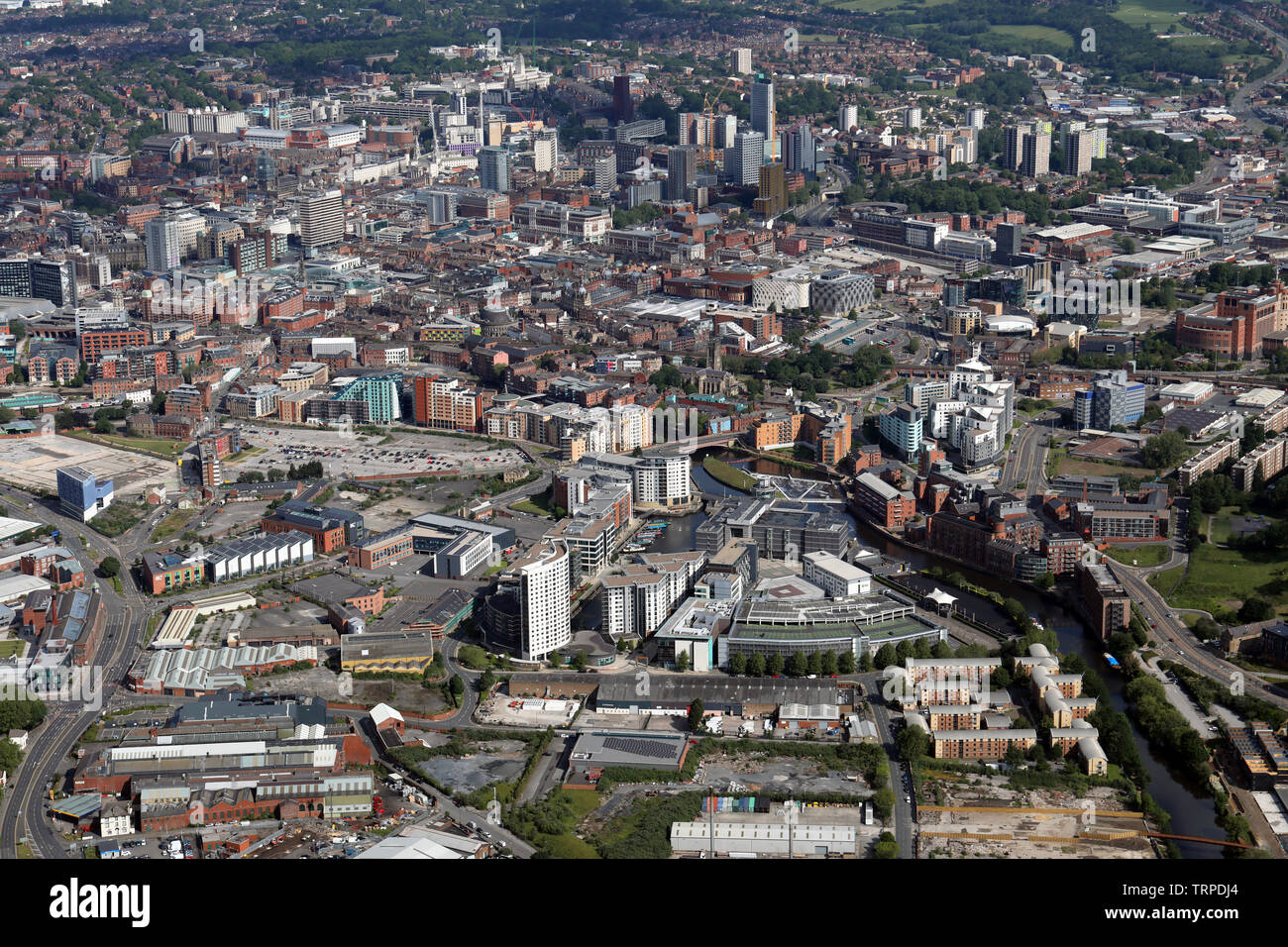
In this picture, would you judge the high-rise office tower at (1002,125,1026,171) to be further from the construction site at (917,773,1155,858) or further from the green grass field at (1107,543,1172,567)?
the construction site at (917,773,1155,858)

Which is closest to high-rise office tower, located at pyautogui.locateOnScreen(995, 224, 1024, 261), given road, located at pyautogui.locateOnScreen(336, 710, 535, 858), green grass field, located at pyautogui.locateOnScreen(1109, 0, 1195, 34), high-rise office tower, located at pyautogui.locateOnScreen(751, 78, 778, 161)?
high-rise office tower, located at pyautogui.locateOnScreen(751, 78, 778, 161)

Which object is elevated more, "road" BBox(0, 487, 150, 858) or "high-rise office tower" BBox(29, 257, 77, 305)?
"high-rise office tower" BBox(29, 257, 77, 305)

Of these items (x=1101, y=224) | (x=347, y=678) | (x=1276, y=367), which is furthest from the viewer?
(x=1101, y=224)

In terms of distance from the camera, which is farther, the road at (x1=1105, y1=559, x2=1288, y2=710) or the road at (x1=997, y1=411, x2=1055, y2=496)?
the road at (x1=997, y1=411, x2=1055, y2=496)

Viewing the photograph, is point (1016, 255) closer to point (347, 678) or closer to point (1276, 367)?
point (1276, 367)

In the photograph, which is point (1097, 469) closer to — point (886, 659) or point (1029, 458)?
point (1029, 458)

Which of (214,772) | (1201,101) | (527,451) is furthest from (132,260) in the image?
(1201,101)

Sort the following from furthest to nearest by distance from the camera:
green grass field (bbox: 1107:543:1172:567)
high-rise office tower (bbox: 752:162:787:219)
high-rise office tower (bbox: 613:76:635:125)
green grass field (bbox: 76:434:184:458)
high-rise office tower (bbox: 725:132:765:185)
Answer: high-rise office tower (bbox: 613:76:635:125)
high-rise office tower (bbox: 725:132:765:185)
high-rise office tower (bbox: 752:162:787:219)
green grass field (bbox: 76:434:184:458)
green grass field (bbox: 1107:543:1172:567)
